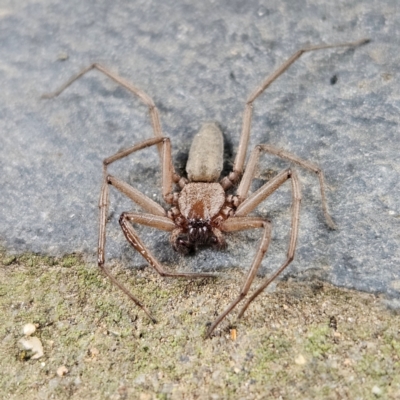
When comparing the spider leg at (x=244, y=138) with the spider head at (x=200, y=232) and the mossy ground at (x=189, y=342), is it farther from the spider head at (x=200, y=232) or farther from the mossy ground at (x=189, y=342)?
the mossy ground at (x=189, y=342)

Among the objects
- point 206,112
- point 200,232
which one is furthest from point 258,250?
point 206,112

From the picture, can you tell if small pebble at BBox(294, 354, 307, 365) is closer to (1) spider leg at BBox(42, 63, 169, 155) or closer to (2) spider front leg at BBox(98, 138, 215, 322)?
(2) spider front leg at BBox(98, 138, 215, 322)

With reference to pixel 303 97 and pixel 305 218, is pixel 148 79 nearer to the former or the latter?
pixel 303 97

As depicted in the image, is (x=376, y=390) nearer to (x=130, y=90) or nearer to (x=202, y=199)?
(x=202, y=199)

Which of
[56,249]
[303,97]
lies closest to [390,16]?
[303,97]

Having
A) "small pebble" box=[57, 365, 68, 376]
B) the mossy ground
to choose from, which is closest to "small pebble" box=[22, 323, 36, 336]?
the mossy ground

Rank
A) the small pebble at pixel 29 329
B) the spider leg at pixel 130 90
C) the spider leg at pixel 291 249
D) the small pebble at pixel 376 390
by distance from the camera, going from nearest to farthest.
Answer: the small pebble at pixel 376 390, the spider leg at pixel 291 249, the small pebble at pixel 29 329, the spider leg at pixel 130 90

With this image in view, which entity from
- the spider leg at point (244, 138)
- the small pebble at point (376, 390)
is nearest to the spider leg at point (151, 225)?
the spider leg at point (244, 138)
